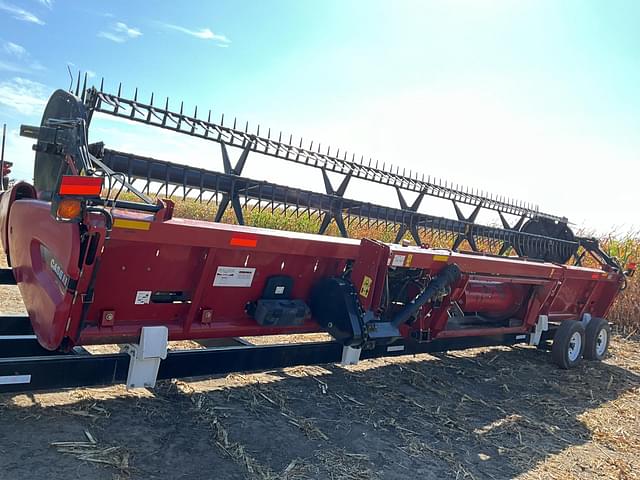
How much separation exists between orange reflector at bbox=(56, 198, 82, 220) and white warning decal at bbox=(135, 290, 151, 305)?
777mm

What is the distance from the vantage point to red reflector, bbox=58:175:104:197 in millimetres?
2541

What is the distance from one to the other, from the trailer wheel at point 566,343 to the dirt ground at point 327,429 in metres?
0.80

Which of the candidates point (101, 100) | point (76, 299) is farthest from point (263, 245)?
point (101, 100)

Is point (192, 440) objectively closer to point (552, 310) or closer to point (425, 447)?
point (425, 447)

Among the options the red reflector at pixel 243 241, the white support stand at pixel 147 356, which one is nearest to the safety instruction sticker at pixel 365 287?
the red reflector at pixel 243 241

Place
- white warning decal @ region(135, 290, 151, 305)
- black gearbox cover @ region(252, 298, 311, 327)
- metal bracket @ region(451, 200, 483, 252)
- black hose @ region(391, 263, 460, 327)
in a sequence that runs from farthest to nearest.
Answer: metal bracket @ region(451, 200, 483, 252), black hose @ region(391, 263, 460, 327), black gearbox cover @ region(252, 298, 311, 327), white warning decal @ region(135, 290, 151, 305)

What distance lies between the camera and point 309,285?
4.11 meters

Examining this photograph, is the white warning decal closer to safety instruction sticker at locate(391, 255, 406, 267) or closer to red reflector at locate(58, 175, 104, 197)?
red reflector at locate(58, 175, 104, 197)

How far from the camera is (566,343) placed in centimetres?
643

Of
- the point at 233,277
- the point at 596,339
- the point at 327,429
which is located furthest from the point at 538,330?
the point at 233,277

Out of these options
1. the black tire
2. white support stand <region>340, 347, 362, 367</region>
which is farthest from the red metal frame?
the black tire

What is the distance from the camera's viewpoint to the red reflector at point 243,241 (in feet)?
11.0

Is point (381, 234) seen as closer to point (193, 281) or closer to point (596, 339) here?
point (596, 339)

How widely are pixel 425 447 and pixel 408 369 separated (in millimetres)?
1807
